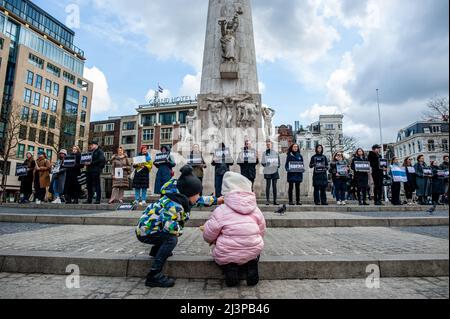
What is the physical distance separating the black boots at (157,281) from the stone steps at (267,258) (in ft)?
1.10

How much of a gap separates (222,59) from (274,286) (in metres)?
14.5

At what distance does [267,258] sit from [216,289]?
2.69 ft

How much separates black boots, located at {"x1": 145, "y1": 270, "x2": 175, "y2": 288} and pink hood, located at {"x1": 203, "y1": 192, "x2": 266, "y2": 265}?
0.57 meters

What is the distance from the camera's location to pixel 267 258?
3.66 m

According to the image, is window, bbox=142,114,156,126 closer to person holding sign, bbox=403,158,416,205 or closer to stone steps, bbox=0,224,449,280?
person holding sign, bbox=403,158,416,205

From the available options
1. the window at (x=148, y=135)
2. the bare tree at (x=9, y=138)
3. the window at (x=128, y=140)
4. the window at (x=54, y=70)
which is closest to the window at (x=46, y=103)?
the window at (x=54, y=70)

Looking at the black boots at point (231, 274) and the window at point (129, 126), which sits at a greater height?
the window at point (129, 126)

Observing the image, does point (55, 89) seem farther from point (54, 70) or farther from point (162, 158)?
point (162, 158)

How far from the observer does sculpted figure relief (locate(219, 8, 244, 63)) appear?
51.4 feet

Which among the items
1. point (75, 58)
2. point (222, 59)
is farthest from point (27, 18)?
point (222, 59)

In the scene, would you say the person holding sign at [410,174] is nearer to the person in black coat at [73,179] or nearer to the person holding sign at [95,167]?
the person holding sign at [95,167]

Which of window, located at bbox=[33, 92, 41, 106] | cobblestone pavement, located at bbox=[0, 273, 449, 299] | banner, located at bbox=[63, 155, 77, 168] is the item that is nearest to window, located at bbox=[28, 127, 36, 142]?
window, located at bbox=[33, 92, 41, 106]

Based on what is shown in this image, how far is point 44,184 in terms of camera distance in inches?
488

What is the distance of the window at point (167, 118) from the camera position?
63.4 m
